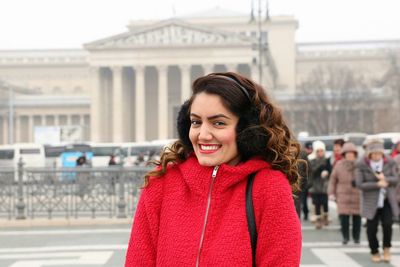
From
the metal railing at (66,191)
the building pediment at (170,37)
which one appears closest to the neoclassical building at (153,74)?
the building pediment at (170,37)

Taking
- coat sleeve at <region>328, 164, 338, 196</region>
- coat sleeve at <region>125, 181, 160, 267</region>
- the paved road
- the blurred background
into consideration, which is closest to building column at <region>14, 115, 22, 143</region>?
the blurred background

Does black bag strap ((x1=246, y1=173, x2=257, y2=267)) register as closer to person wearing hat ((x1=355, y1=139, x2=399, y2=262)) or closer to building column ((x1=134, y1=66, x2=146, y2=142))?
person wearing hat ((x1=355, y1=139, x2=399, y2=262))

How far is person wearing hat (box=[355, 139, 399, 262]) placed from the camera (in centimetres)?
862

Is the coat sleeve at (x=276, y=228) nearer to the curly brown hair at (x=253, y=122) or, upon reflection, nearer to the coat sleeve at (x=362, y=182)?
the curly brown hair at (x=253, y=122)

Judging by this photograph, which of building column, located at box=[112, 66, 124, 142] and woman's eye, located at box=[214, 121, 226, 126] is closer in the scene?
woman's eye, located at box=[214, 121, 226, 126]

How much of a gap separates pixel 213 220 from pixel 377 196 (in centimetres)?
686

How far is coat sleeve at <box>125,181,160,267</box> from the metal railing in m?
11.9

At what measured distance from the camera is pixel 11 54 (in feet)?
361

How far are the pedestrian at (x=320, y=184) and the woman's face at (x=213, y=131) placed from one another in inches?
410

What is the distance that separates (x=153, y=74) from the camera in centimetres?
7681

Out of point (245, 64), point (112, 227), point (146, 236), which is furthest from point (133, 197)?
point (245, 64)

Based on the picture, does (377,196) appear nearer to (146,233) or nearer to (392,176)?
(392,176)

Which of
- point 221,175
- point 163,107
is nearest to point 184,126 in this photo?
point 221,175

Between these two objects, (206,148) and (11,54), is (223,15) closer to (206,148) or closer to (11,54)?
(11,54)
